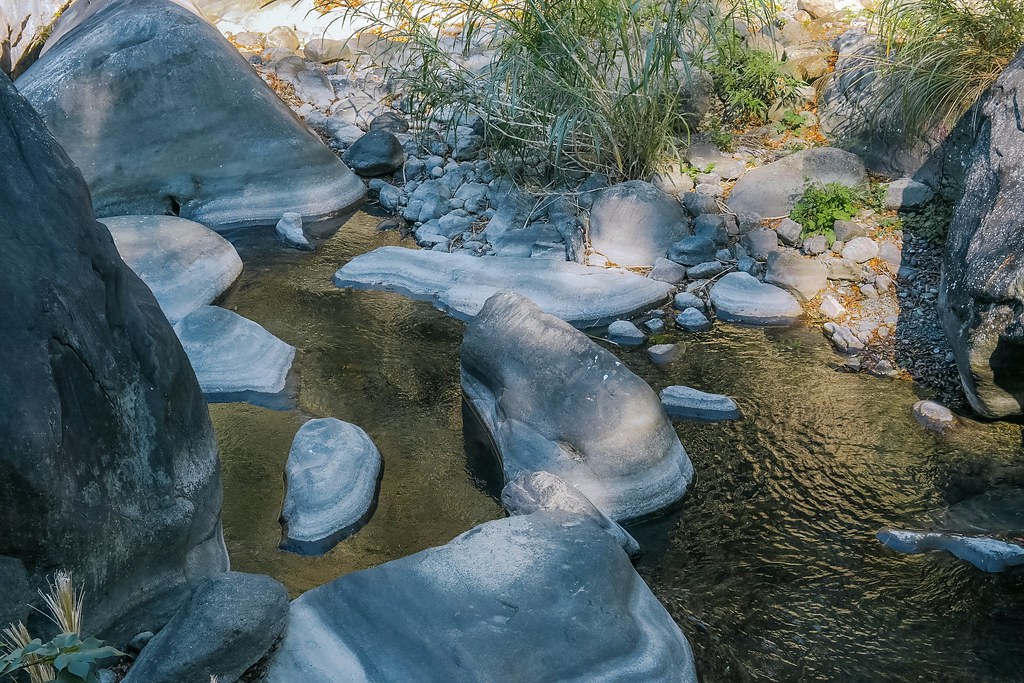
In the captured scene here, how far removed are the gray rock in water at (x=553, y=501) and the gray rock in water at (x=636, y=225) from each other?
2.32 m

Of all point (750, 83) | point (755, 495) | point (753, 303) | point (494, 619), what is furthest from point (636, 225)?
point (494, 619)

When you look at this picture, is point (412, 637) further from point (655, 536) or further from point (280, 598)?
point (655, 536)

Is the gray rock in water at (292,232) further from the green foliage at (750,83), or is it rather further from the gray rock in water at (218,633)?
the gray rock in water at (218,633)

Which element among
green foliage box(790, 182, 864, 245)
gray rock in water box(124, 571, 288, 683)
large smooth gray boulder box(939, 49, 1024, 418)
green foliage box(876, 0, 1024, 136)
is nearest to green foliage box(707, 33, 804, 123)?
green foliage box(876, 0, 1024, 136)

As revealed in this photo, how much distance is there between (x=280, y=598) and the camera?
2684mm

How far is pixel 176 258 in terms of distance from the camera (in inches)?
207

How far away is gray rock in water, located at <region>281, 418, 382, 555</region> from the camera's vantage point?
347cm

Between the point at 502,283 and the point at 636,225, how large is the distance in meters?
0.89

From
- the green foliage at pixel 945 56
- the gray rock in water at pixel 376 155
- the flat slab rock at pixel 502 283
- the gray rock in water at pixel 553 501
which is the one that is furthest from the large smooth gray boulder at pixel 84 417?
the green foliage at pixel 945 56

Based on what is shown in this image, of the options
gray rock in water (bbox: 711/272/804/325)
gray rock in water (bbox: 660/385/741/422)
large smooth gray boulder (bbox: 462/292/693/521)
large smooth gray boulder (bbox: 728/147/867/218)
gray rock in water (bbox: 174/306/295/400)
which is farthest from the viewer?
large smooth gray boulder (bbox: 728/147/867/218)

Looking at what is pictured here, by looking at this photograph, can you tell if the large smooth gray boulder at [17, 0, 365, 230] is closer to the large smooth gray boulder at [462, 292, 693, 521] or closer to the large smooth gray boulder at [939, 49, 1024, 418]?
the large smooth gray boulder at [462, 292, 693, 521]

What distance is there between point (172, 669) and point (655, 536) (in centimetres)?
179

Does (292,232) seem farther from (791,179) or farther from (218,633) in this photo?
(218,633)

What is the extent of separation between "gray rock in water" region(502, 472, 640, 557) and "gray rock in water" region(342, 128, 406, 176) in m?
3.89
